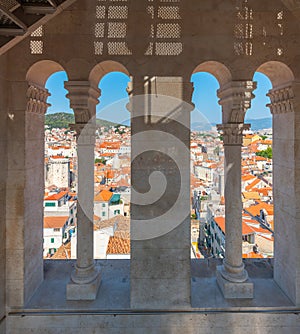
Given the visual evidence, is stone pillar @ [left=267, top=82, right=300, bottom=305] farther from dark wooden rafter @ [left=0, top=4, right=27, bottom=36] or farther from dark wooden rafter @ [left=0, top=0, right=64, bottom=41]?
dark wooden rafter @ [left=0, top=4, right=27, bottom=36]

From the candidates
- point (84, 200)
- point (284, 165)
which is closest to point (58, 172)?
point (84, 200)

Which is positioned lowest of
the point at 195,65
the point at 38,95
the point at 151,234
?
the point at 151,234

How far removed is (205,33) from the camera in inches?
192

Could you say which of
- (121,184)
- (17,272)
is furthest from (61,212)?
(17,272)

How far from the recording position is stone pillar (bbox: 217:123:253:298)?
506cm

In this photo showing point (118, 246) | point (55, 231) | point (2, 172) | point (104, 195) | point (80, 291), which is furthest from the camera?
point (55, 231)

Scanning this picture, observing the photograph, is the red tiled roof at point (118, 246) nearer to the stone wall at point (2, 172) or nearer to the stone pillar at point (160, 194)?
the stone pillar at point (160, 194)

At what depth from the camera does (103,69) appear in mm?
5301

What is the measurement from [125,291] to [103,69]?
4526 mm

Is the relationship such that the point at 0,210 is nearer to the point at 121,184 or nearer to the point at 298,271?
the point at 298,271

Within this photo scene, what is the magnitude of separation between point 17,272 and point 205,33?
571 centimetres

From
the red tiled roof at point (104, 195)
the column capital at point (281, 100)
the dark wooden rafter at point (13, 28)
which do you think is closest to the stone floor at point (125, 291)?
the column capital at point (281, 100)

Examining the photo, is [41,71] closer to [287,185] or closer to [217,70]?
Answer: [217,70]

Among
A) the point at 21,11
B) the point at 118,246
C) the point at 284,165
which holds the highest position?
the point at 21,11
